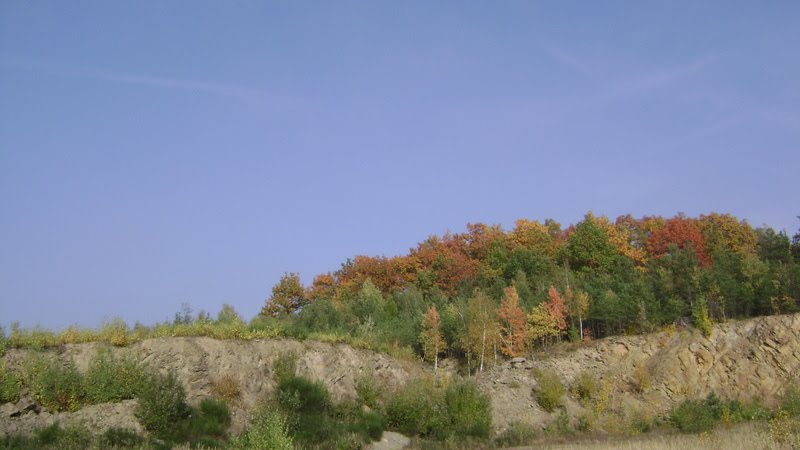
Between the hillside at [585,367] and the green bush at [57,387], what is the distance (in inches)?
143

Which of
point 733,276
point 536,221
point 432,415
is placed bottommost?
point 432,415

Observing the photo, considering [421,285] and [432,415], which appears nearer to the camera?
[432,415]

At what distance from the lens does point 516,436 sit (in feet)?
110

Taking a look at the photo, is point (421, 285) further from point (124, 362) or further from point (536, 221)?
point (124, 362)

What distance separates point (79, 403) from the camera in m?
27.5

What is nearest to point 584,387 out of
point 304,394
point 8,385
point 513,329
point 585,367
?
point 585,367

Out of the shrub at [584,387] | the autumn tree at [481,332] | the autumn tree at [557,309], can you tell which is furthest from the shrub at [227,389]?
the autumn tree at [557,309]

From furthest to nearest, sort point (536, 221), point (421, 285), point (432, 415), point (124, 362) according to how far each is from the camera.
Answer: point (536, 221), point (421, 285), point (432, 415), point (124, 362)

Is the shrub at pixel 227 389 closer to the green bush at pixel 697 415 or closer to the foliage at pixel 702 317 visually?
the green bush at pixel 697 415

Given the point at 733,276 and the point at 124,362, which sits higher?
the point at 733,276

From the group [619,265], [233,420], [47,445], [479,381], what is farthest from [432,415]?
[619,265]

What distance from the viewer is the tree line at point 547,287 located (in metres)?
42.8

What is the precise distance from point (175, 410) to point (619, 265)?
132 feet

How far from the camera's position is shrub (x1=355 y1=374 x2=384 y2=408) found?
35406 mm
